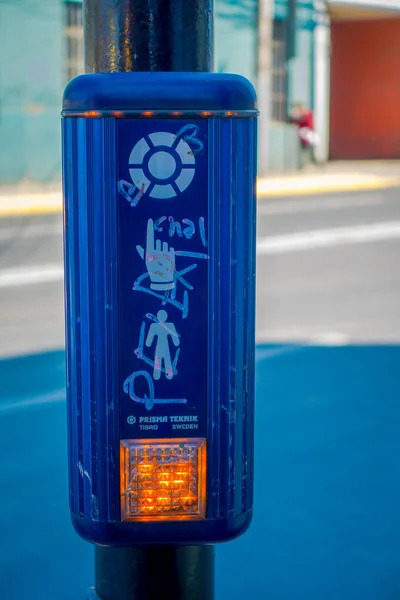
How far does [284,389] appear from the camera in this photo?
6340mm

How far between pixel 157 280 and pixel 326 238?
11477 millimetres

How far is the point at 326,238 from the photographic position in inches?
543

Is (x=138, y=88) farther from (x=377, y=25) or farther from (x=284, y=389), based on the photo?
(x=377, y=25)

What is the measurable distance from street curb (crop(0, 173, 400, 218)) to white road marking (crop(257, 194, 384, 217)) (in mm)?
1077

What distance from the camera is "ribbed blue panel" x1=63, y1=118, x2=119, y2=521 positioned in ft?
7.96

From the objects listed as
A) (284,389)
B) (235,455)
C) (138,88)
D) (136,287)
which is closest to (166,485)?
(235,455)

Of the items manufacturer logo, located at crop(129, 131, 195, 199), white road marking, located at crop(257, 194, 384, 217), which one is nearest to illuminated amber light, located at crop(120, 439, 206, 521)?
manufacturer logo, located at crop(129, 131, 195, 199)

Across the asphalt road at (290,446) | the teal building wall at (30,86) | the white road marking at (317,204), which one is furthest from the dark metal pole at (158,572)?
the teal building wall at (30,86)

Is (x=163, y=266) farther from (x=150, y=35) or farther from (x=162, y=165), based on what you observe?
(x=150, y=35)

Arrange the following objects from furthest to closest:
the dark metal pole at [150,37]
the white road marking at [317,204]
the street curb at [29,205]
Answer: the white road marking at [317,204] < the street curb at [29,205] < the dark metal pole at [150,37]

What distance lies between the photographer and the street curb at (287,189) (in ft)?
57.3

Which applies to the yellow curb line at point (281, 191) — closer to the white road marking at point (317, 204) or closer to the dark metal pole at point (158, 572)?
the white road marking at point (317, 204)

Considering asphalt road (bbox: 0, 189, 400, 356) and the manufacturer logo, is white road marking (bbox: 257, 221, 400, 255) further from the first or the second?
the manufacturer logo

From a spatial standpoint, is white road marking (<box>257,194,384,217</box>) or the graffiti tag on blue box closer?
the graffiti tag on blue box
